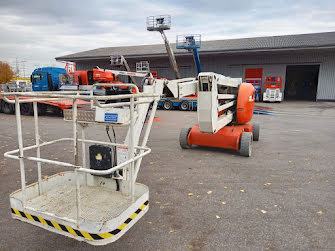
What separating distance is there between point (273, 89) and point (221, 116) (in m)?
19.3

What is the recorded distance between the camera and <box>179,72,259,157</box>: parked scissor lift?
19.3 ft

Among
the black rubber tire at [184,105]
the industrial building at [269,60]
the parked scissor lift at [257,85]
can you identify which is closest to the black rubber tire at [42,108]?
the black rubber tire at [184,105]

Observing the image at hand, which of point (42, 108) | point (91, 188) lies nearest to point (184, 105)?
point (42, 108)

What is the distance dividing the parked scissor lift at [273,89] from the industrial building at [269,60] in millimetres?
1088

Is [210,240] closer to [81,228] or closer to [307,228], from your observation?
[307,228]

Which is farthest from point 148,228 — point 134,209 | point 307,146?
point 307,146

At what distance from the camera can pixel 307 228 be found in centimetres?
350

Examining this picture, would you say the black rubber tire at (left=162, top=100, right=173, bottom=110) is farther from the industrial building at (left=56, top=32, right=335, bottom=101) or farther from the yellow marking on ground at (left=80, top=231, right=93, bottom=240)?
the yellow marking on ground at (left=80, top=231, right=93, bottom=240)

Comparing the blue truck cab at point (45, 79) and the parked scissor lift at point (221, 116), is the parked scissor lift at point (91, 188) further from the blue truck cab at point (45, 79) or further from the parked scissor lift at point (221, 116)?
the blue truck cab at point (45, 79)

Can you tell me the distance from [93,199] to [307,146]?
6.81 m

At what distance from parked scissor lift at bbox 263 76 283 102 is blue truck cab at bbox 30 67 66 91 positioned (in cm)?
1846

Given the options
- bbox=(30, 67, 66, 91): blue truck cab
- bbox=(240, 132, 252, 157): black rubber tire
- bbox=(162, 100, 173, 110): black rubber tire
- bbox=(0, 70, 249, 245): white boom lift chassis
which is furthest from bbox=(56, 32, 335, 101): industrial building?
bbox=(0, 70, 249, 245): white boom lift chassis

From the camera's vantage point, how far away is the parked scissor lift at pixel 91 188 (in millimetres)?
2643

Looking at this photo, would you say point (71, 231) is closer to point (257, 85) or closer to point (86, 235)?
point (86, 235)
